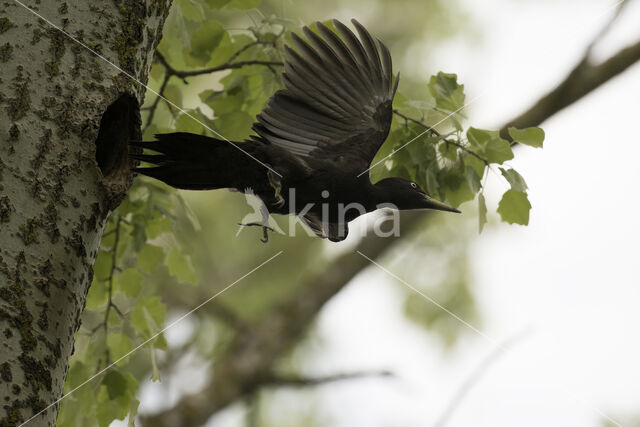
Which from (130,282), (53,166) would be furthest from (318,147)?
(130,282)

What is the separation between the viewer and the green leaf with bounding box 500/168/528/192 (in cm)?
245

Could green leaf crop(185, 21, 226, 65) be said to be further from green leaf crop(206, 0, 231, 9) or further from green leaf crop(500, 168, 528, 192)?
green leaf crop(500, 168, 528, 192)

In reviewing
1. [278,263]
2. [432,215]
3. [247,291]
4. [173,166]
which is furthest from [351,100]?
[247,291]

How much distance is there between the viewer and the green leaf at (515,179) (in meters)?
2.45

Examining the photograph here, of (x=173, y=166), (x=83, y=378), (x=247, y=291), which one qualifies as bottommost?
(x=83, y=378)

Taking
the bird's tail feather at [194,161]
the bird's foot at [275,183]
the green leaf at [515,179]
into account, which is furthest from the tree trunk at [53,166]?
the green leaf at [515,179]

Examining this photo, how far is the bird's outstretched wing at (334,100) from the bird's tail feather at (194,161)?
13cm

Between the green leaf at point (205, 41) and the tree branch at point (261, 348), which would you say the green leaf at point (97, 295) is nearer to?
the green leaf at point (205, 41)

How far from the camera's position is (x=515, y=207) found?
248cm

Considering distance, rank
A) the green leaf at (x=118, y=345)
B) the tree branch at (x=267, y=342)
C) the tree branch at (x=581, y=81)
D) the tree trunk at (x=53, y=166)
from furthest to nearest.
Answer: the tree branch at (x=267, y=342)
the tree branch at (x=581, y=81)
the green leaf at (x=118, y=345)
the tree trunk at (x=53, y=166)

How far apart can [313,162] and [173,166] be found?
1.29ft

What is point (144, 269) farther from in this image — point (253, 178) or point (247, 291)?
point (247, 291)

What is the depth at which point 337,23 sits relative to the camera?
2020mm

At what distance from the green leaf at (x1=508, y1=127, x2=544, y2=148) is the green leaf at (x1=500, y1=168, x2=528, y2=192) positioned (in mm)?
113
